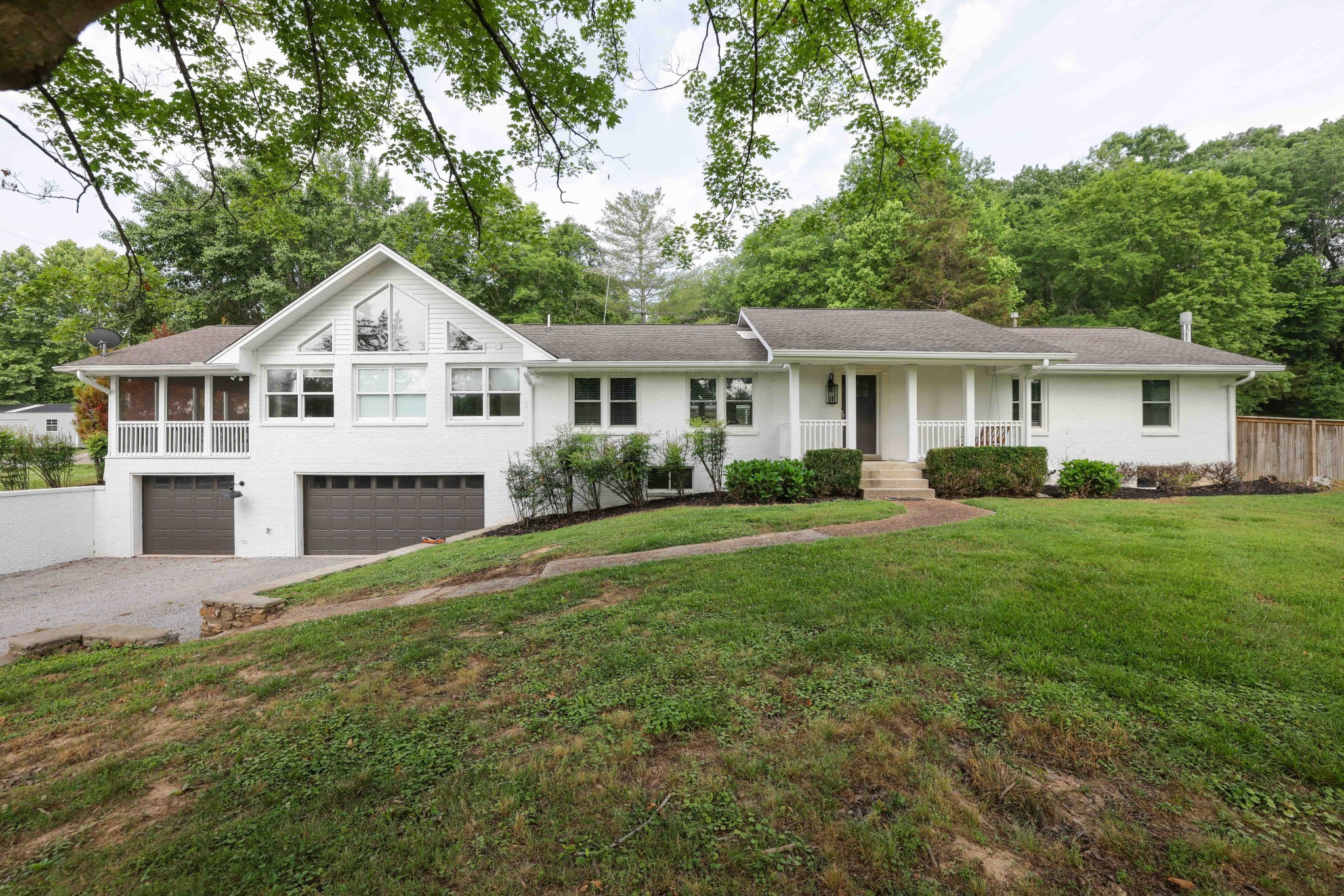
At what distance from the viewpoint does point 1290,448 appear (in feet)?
41.2

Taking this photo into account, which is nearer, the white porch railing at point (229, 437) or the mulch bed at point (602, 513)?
the mulch bed at point (602, 513)

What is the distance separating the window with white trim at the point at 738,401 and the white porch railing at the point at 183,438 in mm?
12114

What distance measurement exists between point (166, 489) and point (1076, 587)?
18.5 meters

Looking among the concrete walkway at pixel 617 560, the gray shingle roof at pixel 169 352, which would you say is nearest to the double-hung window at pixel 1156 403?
the concrete walkway at pixel 617 560

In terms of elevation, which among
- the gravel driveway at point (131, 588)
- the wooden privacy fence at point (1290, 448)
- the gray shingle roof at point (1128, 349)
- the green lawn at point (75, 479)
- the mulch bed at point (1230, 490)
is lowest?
the gravel driveway at point (131, 588)

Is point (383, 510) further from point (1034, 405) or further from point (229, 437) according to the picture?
point (1034, 405)

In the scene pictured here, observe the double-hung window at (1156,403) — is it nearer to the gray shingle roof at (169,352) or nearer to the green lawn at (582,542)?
the green lawn at (582,542)

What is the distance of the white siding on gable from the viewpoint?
42.1ft

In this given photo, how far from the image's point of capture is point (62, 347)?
29.5 metres

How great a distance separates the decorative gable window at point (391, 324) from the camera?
1287cm

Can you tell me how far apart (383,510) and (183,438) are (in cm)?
550

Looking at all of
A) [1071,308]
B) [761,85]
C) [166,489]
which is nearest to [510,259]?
[761,85]

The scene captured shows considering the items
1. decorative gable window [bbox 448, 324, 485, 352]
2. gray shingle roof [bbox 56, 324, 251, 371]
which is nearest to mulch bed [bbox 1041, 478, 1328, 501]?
decorative gable window [bbox 448, 324, 485, 352]

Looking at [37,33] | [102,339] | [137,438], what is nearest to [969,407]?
[37,33]
